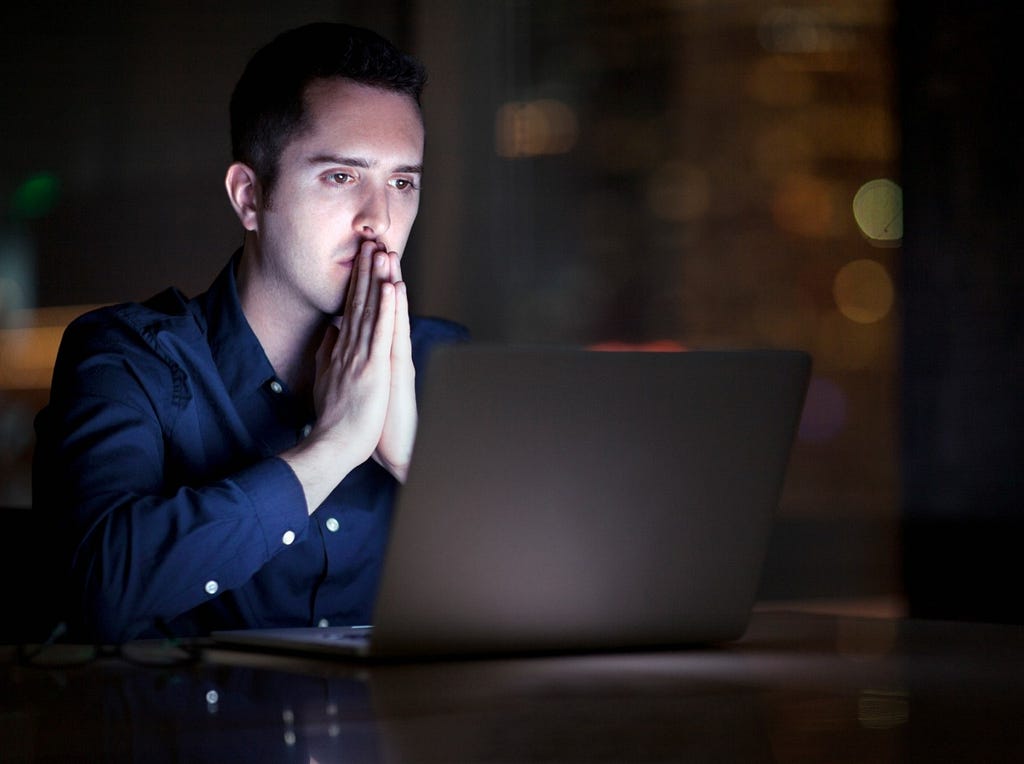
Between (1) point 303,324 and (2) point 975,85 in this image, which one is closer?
(1) point 303,324

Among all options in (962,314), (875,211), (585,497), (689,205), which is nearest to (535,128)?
(689,205)

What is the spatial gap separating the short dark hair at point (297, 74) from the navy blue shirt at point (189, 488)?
0.17m

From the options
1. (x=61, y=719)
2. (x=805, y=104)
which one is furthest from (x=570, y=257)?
(x=61, y=719)

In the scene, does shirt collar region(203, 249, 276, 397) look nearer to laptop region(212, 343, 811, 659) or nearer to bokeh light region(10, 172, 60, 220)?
laptop region(212, 343, 811, 659)

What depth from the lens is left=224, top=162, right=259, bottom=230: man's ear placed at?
1919mm

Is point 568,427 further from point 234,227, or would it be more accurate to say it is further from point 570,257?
point 570,257

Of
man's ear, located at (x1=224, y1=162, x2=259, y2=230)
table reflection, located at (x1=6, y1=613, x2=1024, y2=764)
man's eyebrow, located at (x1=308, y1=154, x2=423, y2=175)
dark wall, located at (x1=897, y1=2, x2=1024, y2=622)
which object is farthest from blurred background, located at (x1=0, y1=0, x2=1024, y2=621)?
table reflection, located at (x1=6, y1=613, x2=1024, y2=764)

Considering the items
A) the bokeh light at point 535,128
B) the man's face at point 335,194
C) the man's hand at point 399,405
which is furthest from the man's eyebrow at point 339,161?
the bokeh light at point 535,128

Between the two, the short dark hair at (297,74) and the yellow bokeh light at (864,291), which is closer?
the short dark hair at (297,74)

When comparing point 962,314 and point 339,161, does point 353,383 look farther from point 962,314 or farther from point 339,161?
point 962,314

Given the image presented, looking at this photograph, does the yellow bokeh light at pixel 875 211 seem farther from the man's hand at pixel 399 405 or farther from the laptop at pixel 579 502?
the laptop at pixel 579 502

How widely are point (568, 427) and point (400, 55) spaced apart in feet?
3.45

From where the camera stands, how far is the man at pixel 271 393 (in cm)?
138

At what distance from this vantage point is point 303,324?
1.84 m
